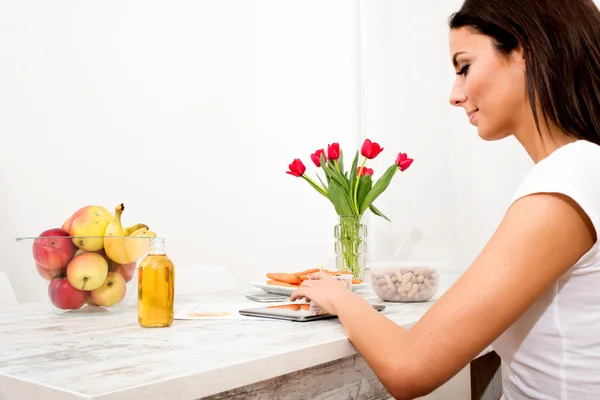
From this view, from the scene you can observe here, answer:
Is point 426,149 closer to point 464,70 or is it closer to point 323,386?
point 464,70

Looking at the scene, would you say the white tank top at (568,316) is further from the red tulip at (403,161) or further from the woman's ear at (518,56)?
the red tulip at (403,161)

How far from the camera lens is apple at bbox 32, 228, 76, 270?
1.08m

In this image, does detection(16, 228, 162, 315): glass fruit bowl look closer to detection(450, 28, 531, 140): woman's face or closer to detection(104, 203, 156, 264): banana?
detection(104, 203, 156, 264): banana

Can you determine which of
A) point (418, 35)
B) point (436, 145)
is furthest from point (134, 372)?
point (418, 35)

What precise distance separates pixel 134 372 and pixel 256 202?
95.6 inches

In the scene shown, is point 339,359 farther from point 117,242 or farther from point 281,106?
point 281,106

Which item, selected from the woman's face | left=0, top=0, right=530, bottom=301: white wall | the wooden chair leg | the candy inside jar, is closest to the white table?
the candy inside jar

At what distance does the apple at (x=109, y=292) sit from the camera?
1.13 meters

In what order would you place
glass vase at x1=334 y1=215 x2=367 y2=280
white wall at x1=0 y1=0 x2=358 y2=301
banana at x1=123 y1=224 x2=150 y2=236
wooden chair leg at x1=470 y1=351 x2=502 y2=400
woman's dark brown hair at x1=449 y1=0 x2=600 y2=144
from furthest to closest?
white wall at x1=0 y1=0 x2=358 y2=301 < glass vase at x1=334 y1=215 x2=367 y2=280 < wooden chair leg at x1=470 y1=351 x2=502 y2=400 < banana at x1=123 y1=224 x2=150 y2=236 < woman's dark brown hair at x1=449 y1=0 x2=600 y2=144

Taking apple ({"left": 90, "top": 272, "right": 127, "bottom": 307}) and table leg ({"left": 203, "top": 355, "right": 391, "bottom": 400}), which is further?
apple ({"left": 90, "top": 272, "right": 127, "bottom": 307})

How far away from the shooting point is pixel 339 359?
99cm

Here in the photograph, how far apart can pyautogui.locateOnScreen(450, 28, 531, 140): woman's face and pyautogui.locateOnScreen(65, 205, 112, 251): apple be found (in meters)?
0.71

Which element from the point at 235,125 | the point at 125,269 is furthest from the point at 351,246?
the point at 235,125

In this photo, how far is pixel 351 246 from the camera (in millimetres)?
1817
